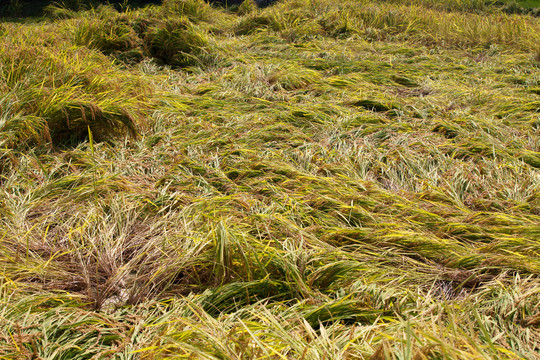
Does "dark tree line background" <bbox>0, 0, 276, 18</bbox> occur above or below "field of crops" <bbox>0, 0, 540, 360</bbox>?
above

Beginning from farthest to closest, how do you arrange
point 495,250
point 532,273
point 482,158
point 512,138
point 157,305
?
Result: point 512,138 < point 482,158 < point 495,250 < point 532,273 < point 157,305

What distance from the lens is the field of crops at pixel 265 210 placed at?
43.3 inches

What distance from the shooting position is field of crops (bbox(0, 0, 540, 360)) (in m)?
1.10

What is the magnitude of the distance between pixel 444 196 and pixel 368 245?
64 centimetres

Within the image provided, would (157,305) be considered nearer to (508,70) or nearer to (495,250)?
(495,250)

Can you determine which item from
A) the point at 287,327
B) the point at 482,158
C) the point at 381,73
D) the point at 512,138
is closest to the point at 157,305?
the point at 287,327

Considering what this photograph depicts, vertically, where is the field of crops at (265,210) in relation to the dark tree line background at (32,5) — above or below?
below

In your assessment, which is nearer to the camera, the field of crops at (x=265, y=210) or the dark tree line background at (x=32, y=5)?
the field of crops at (x=265, y=210)

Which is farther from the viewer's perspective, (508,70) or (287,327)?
(508,70)

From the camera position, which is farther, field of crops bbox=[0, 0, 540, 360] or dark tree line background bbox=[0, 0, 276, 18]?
dark tree line background bbox=[0, 0, 276, 18]

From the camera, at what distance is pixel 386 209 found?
5.83 ft

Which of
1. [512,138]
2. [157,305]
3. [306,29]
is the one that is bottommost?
[157,305]

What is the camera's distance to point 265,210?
1.70 metres

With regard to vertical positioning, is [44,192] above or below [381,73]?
below
